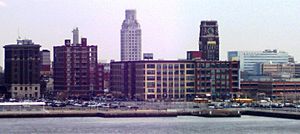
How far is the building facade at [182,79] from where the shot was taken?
12594 centimetres

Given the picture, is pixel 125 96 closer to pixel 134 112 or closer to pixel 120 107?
pixel 120 107

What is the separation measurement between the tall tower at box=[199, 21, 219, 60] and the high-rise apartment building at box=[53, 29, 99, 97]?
18.3 meters

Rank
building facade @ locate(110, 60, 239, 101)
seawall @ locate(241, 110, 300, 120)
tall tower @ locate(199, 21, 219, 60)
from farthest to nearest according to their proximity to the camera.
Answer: tall tower @ locate(199, 21, 219, 60) → building facade @ locate(110, 60, 239, 101) → seawall @ locate(241, 110, 300, 120)

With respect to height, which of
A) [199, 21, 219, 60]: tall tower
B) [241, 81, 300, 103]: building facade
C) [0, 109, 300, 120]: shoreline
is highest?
[199, 21, 219, 60]: tall tower

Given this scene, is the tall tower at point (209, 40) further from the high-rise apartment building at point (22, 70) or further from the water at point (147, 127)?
the water at point (147, 127)

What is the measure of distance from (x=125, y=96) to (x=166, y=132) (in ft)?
210

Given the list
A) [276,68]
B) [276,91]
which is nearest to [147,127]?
[276,91]

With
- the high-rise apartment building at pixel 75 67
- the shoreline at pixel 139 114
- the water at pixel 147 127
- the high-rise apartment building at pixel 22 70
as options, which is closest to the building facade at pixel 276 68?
the high-rise apartment building at pixel 75 67

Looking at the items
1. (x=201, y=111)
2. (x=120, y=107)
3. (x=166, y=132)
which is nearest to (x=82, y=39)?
(x=120, y=107)

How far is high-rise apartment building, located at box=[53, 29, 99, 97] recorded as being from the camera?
142 meters

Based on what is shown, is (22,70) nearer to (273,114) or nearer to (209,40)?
(209,40)

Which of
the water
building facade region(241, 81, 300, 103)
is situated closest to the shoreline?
the water

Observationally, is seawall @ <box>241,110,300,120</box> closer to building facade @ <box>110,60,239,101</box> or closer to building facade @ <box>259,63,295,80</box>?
building facade @ <box>110,60,239,101</box>

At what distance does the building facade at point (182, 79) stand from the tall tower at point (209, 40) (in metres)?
20.2
